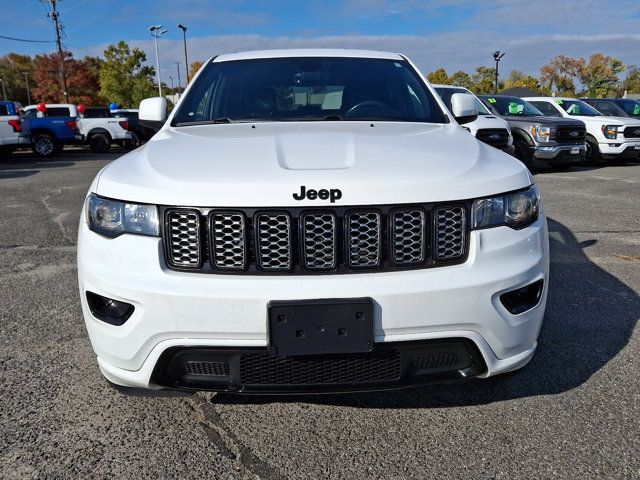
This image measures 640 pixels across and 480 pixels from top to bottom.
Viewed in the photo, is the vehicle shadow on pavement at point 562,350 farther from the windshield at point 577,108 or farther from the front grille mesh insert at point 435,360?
the windshield at point 577,108

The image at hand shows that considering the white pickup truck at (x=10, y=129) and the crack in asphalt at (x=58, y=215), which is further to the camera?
the white pickup truck at (x=10, y=129)

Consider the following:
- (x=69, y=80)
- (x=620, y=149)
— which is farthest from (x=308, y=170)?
(x=69, y=80)

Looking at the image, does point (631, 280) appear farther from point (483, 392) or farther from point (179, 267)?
point (179, 267)

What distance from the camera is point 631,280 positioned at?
4293 millimetres

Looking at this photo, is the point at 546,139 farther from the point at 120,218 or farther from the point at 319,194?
the point at 120,218

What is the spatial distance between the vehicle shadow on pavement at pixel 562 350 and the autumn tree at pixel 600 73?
76959mm

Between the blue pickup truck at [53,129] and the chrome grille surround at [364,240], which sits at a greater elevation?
the chrome grille surround at [364,240]

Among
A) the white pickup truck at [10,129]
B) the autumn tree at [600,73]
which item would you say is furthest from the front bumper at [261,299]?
the autumn tree at [600,73]

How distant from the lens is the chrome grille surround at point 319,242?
1.96 meters

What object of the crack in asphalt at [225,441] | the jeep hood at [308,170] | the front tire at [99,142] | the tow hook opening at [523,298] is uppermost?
the jeep hood at [308,170]

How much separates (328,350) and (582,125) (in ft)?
40.5

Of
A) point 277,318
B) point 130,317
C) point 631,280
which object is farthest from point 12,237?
point 631,280

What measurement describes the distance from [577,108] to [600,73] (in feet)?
237

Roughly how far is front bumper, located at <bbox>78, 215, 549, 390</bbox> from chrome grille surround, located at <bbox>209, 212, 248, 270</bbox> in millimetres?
70
